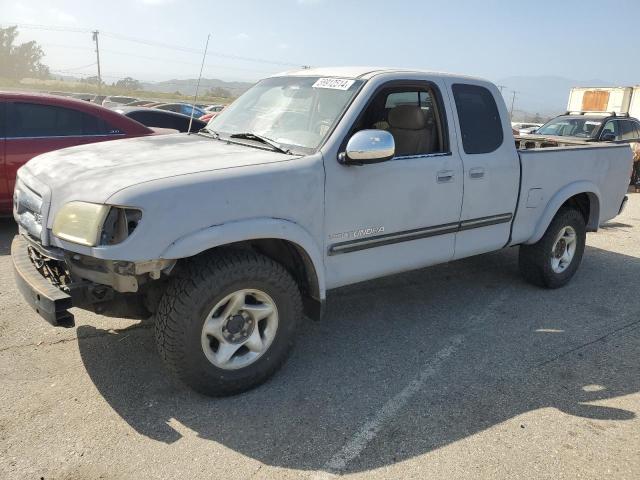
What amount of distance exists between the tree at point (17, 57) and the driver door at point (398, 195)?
94202 mm

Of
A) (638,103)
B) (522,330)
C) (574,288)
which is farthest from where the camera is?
(638,103)

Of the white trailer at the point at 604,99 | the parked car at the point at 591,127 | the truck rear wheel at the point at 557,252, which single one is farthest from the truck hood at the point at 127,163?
the white trailer at the point at 604,99

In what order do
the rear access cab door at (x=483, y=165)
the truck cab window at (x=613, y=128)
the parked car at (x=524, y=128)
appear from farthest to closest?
the parked car at (x=524, y=128) < the truck cab window at (x=613, y=128) < the rear access cab door at (x=483, y=165)

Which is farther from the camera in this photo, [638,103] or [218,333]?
Answer: [638,103]

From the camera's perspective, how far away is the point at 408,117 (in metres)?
4.15

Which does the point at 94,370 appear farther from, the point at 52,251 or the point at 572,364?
the point at 572,364

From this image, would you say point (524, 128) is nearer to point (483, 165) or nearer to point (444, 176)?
point (483, 165)

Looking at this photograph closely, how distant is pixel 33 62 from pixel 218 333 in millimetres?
97646

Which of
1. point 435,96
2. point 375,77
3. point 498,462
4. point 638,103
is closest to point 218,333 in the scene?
point 498,462

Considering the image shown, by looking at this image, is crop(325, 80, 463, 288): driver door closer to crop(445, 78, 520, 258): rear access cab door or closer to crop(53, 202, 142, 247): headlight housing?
crop(445, 78, 520, 258): rear access cab door

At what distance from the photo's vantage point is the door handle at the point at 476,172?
13.8ft

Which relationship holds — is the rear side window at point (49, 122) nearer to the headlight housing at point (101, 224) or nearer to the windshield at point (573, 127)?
the headlight housing at point (101, 224)

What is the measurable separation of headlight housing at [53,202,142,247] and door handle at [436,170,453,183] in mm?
2222

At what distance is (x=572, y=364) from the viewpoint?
3.91 m
